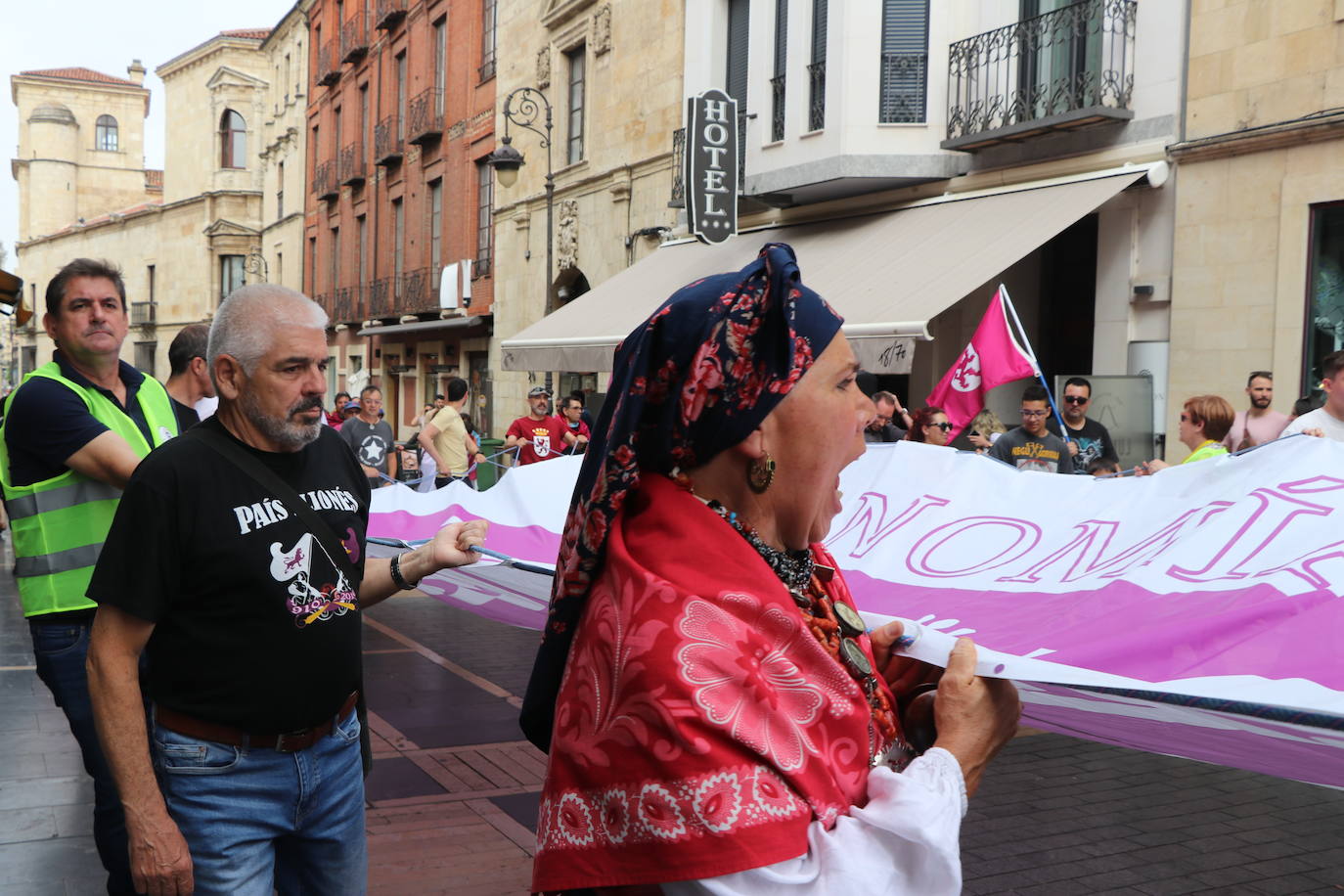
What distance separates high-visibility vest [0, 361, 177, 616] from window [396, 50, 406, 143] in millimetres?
33213

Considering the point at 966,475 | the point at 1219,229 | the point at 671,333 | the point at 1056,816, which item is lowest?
the point at 1056,816

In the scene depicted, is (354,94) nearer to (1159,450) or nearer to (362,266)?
(362,266)

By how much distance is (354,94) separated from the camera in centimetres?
4072

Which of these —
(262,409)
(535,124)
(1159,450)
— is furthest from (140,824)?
(535,124)

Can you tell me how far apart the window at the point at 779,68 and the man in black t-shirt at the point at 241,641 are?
15794mm

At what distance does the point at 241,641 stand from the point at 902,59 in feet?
47.9

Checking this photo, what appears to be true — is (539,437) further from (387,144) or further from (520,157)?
(387,144)

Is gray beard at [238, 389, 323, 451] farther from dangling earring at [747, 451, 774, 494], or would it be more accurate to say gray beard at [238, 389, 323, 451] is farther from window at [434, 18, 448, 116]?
window at [434, 18, 448, 116]

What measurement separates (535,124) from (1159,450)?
653 inches

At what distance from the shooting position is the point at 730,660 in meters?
1.70

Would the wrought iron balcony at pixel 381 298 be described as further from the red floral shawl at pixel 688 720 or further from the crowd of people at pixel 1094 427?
the red floral shawl at pixel 688 720

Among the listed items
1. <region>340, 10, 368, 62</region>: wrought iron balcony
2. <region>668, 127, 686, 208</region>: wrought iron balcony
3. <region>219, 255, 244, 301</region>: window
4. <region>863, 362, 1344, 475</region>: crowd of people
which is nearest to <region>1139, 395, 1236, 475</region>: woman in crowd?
<region>863, 362, 1344, 475</region>: crowd of people

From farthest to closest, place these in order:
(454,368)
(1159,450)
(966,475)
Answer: (454,368)
(1159,450)
(966,475)

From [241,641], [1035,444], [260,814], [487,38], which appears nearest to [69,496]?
[241,641]
